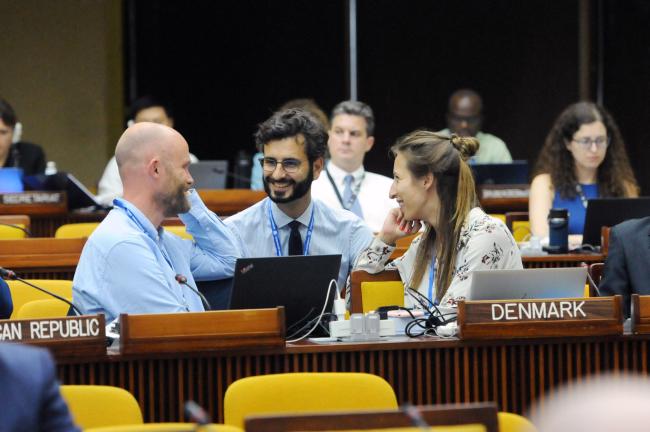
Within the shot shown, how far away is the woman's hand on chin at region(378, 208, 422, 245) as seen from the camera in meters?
4.76

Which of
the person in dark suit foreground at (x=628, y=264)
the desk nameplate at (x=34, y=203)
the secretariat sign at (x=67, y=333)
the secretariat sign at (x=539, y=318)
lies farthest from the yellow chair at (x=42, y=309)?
the desk nameplate at (x=34, y=203)

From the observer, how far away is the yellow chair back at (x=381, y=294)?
15.1ft

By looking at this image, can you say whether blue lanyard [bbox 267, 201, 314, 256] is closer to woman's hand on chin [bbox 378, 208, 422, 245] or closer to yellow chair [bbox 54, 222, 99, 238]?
woman's hand on chin [bbox 378, 208, 422, 245]

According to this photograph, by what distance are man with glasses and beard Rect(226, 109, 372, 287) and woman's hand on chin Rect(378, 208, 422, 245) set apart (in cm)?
34

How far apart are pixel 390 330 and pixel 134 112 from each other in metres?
5.32

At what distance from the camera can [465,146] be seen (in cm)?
473

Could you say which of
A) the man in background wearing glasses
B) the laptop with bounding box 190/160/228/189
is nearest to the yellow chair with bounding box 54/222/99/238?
the laptop with bounding box 190/160/228/189

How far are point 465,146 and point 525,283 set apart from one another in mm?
915

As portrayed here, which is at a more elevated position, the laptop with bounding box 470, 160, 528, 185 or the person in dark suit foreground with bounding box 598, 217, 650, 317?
the laptop with bounding box 470, 160, 528, 185

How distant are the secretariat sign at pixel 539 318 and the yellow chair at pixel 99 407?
1.18m

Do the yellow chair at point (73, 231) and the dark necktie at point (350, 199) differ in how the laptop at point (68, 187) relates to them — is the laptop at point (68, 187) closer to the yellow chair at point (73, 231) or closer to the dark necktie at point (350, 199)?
the yellow chair at point (73, 231)

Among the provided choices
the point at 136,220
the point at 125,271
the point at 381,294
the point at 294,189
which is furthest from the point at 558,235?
the point at 125,271

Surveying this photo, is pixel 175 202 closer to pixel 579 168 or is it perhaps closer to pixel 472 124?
pixel 579 168

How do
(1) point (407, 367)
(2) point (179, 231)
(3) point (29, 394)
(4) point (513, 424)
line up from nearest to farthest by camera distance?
(3) point (29, 394) < (4) point (513, 424) < (1) point (407, 367) < (2) point (179, 231)
